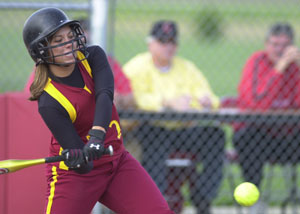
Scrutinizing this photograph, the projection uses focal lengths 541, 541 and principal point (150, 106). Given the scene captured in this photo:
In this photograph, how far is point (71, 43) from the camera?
316 cm

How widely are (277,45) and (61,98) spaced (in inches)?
112

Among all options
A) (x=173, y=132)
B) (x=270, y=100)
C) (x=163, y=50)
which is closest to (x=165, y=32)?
(x=163, y=50)

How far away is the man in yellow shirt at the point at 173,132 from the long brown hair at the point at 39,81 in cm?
187

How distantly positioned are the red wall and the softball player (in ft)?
2.53

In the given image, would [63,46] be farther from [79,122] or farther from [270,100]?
[270,100]

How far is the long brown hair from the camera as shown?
3.18m

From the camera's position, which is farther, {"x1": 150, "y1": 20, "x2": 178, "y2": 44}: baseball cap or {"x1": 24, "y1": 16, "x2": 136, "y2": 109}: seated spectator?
{"x1": 150, "y1": 20, "x2": 178, "y2": 44}: baseball cap

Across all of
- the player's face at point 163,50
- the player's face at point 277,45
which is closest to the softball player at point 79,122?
the player's face at point 163,50

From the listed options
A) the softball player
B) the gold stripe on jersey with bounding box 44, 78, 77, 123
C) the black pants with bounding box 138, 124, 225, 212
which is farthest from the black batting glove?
the black pants with bounding box 138, 124, 225, 212

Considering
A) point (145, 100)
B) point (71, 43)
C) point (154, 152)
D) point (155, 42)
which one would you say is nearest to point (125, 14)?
point (155, 42)

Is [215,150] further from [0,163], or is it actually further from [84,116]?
[0,163]

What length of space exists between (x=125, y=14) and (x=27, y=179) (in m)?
2.22

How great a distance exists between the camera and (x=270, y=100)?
201 inches

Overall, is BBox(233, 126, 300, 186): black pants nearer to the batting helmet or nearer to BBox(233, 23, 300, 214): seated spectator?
BBox(233, 23, 300, 214): seated spectator
